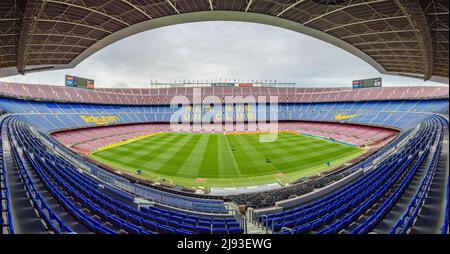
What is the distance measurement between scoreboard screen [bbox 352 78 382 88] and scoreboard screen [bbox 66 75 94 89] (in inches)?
3270

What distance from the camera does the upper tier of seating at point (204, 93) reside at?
4597cm

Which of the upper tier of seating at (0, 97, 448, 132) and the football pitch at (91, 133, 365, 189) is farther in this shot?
the upper tier of seating at (0, 97, 448, 132)

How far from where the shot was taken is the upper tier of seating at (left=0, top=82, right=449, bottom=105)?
45969 mm

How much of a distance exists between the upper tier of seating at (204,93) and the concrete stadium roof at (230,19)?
88.9 feet

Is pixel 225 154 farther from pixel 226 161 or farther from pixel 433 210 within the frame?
pixel 433 210

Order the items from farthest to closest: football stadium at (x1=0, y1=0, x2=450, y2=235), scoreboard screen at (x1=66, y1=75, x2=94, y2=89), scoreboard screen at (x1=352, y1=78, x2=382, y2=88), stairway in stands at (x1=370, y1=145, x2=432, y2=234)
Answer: scoreboard screen at (x1=352, y1=78, x2=382, y2=88), scoreboard screen at (x1=66, y1=75, x2=94, y2=89), football stadium at (x1=0, y1=0, x2=450, y2=235), stairway in stands at (x1=370, y1=145, x2=432, y2=234)

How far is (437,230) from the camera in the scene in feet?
18.6

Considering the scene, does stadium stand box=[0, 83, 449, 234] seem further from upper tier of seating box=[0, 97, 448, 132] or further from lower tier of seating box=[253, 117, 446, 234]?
upper tier of seating box=[0, 97, 448, 132]

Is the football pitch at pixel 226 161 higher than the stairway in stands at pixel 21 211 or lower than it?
lower

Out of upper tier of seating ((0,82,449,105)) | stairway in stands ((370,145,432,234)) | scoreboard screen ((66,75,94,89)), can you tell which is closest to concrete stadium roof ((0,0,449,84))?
stairway in stands ((370,145,432,234))

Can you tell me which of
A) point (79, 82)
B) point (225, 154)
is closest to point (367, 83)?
point (225, 154)

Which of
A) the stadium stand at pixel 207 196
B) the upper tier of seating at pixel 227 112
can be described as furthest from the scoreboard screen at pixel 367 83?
the upper tier of seating at pixel 227 112

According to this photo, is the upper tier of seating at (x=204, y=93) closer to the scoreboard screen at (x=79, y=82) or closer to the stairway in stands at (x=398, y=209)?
the scoreboard screen at (x=79, y=82)
